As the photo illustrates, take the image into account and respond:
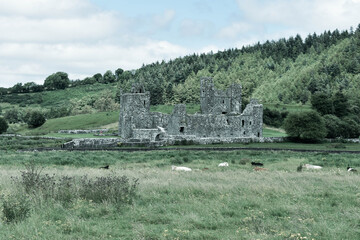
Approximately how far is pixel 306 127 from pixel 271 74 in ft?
347

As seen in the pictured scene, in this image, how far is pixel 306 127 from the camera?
58906 mm

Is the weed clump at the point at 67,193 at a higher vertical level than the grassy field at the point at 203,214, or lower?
higher

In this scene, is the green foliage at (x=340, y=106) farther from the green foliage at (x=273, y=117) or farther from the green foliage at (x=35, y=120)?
the green foliage at (x=35, y=120)

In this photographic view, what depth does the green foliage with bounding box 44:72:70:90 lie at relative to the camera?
185000 mm

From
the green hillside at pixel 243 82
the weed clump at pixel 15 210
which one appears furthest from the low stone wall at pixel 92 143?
the green hillside at pixel 243 82

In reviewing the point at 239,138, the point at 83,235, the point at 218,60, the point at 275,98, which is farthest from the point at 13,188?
the point at 218,60

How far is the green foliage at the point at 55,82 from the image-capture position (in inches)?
7283

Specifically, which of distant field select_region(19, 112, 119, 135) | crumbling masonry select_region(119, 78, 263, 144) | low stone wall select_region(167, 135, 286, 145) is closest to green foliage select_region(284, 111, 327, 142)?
crumbling masonry select_region(119, 78, 263, 144)

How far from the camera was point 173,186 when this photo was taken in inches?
573

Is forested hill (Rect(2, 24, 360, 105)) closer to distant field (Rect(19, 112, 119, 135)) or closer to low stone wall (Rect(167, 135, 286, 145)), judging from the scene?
distant field (Rect(19, 112, 119, 135))

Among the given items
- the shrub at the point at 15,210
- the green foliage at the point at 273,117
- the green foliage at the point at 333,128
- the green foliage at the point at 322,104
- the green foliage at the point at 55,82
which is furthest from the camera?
the green foliage at the point at 55,82

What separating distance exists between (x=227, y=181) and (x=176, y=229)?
7.35m

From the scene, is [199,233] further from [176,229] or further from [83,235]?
[83,235]

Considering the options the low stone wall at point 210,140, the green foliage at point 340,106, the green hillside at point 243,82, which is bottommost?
the low stone wall at point 210,140
